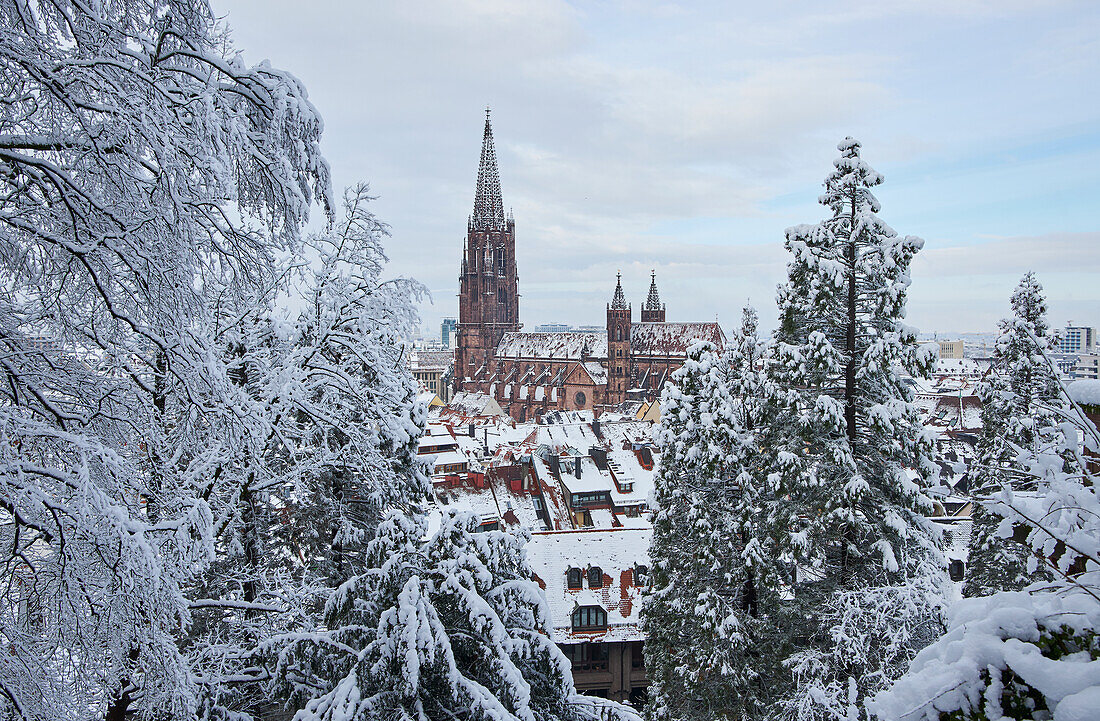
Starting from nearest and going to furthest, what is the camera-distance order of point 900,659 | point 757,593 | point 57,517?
point 57,517 → point 900,659 → point 757,593

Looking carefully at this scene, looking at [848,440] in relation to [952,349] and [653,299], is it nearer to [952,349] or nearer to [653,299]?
[653,299]

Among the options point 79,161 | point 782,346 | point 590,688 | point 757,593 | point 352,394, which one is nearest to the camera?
point 79,161

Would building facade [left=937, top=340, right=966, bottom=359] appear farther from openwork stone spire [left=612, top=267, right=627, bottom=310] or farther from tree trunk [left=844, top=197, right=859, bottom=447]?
tree trunk [left=844, top=197, right=859, bottom=447]

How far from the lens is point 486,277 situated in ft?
323

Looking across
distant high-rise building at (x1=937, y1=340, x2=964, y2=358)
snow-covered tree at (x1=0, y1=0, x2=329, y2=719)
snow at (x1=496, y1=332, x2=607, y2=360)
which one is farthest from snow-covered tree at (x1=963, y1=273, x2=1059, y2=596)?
distant high-rise building at (x1=937, y1=340, x2=964, y2=358)

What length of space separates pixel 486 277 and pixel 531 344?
532 inches

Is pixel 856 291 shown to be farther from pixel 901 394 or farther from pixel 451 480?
pixel 451 480

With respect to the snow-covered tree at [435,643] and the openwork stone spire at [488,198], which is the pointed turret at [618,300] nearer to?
the openwork stone spire at [488,198]

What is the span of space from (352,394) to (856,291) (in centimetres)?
742

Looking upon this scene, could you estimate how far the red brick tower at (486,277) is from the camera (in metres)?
98.1

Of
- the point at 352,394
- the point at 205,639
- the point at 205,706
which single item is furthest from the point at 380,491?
the point at 205,706

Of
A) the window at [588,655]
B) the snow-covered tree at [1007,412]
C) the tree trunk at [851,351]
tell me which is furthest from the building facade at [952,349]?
the tree trunk at [851,351]

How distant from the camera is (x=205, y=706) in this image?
16.9 ft

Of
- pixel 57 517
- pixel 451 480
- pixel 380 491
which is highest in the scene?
pixel 57 517
